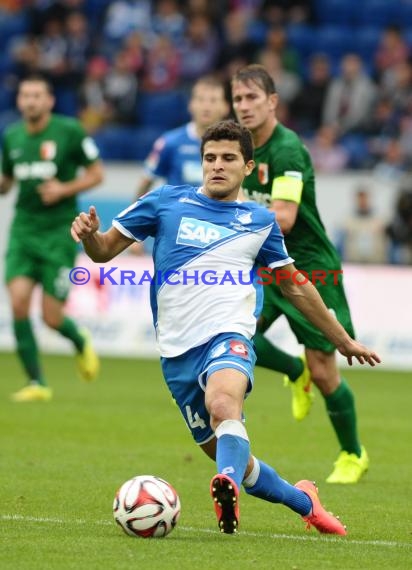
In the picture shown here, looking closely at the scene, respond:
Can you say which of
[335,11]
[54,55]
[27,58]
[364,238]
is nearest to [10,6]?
[27,58]

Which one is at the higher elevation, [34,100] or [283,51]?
[34,100]

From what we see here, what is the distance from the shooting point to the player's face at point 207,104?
1250 centimetres

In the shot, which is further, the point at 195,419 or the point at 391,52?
the point at 391,52

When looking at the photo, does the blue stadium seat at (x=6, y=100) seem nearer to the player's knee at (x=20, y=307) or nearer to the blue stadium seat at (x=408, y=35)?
the blue stadium seat at (x=408, y=35)

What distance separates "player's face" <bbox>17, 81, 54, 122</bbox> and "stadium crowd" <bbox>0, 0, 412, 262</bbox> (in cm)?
810

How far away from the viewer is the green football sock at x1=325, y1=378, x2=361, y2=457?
9172 millimetres

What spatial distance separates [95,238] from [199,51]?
660 inches

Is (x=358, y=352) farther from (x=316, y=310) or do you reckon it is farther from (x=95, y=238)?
(x=95, y=238)

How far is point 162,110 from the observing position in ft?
75.6

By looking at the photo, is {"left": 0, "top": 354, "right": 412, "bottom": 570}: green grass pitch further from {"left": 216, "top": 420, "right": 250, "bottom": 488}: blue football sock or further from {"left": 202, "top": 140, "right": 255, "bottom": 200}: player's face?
{"left": 202, "top": 140, "right": 255, "bottom": 200}: player's face

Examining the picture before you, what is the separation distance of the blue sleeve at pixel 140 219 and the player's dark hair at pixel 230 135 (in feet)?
1.29

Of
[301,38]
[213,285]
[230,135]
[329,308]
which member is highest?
[230,135]

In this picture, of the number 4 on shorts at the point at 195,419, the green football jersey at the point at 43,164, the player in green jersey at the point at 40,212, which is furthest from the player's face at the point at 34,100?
the number 4 on shorts at the point at 195,419

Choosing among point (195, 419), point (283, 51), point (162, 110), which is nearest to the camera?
point (195, 419)
